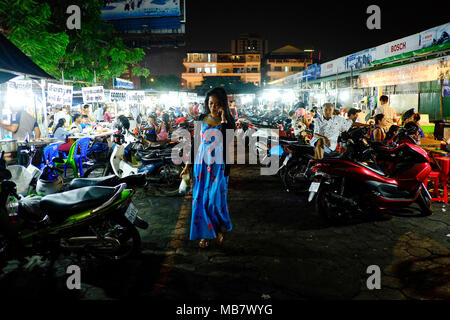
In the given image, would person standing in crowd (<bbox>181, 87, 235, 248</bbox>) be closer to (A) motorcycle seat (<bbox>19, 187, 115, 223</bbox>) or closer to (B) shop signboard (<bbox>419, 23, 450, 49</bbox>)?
(A) motorcycle seat (<bbox>19, 187, 115, 223</bbox>)

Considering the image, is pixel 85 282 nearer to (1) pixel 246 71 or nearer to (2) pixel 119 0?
(2) pixel 119 0

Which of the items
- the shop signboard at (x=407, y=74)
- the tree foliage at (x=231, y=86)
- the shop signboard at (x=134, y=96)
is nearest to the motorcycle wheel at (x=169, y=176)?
the shop signboard at (x=407, y=74)

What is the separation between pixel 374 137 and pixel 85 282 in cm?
757

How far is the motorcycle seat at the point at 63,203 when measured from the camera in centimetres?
358

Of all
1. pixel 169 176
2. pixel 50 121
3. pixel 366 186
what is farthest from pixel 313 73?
pixel 366 186

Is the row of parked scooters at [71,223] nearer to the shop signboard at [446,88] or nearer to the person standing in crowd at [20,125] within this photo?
the person standing in crowd at [20,125]

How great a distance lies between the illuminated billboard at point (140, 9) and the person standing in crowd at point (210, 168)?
1014 inches

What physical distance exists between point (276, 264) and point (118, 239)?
1.87 m

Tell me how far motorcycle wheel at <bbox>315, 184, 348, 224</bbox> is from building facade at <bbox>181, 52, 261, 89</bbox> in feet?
268

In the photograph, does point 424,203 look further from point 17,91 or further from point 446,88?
point 17,91
